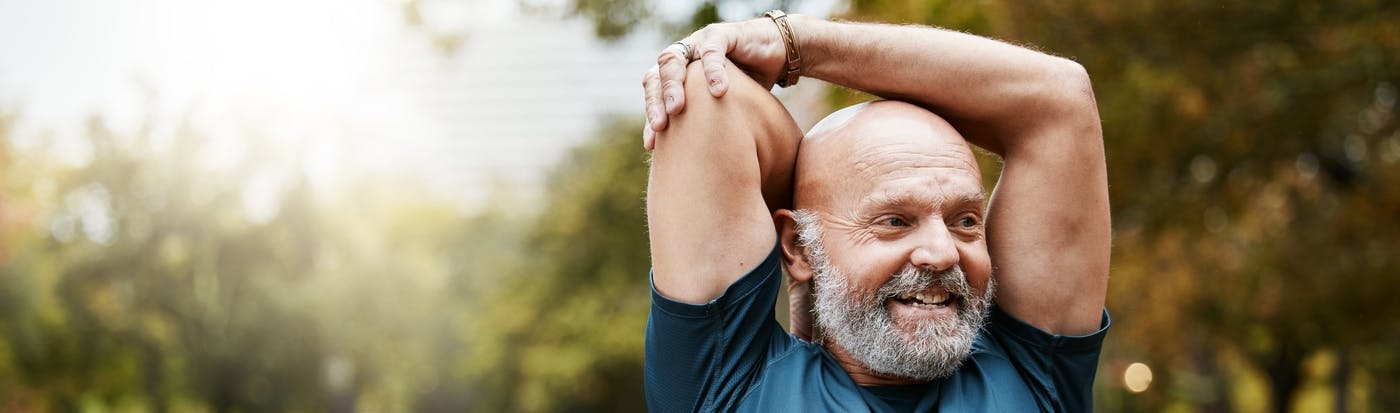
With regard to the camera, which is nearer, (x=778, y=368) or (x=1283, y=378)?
(x=778, y=368)

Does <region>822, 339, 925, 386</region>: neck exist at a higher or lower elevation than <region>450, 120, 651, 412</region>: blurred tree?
higher

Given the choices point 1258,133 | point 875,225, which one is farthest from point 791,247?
point 1258,133

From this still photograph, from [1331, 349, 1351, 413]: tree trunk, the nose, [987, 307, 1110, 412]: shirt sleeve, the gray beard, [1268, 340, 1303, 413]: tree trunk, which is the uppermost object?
the nose

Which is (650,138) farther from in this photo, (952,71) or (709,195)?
(952,71)

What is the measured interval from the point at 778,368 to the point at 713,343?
155 millimetres

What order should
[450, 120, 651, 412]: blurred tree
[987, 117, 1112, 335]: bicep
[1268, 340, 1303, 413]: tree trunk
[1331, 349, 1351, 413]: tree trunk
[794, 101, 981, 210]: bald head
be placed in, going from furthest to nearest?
[450, 120, 651, 412]: blurred tree, [1331, 349, 1351, 413]: tree trunk, [1268, 340, 1303, 413]: tree trunk, [987, 117, 1112, 335]: bicep, [794, 101, 981, 210]: bald head

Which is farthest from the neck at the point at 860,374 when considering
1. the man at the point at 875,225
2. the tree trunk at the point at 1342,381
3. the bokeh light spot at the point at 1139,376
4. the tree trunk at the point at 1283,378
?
the bokeh light spot at the point at 1139,376

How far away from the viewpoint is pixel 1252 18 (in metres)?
9.91

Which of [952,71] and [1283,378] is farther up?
[952,71]

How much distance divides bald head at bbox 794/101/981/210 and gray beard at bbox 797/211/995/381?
84 millimetres

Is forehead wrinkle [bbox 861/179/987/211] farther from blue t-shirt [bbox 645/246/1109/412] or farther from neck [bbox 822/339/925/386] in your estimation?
neck [bbox 822/339/925/386]

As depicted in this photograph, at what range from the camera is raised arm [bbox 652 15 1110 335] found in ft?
8.08

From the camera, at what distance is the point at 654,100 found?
2328 millimetres

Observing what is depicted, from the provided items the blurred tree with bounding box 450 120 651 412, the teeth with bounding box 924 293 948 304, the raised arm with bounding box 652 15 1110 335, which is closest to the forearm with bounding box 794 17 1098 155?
the raised arm with bounding box 652 15 1110 335
